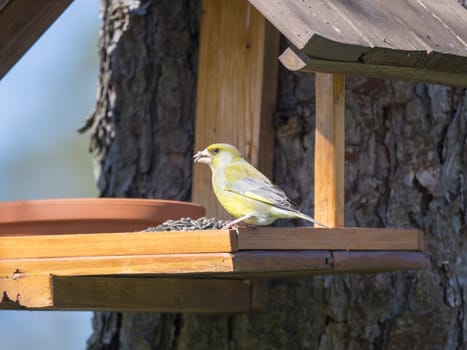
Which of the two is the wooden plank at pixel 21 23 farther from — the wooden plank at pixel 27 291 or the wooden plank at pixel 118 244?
the wooden plank at pixel 27 291

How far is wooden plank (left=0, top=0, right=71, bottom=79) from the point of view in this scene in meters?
4.40

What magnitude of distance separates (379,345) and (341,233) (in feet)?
3.70

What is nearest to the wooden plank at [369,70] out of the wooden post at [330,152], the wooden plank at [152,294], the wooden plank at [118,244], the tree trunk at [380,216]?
the wooden post at [330,152]

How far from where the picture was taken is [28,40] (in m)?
4.53

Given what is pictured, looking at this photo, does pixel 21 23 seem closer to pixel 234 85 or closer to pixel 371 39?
pixel 234 85

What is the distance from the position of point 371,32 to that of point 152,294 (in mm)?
1403

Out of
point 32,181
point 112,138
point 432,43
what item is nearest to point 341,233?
point 432,43

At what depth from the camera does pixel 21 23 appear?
175 inches

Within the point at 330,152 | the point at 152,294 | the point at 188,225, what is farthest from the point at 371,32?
the point at 152,294

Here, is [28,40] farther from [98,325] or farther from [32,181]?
[32,181]

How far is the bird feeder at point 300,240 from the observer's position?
3682 millimetres

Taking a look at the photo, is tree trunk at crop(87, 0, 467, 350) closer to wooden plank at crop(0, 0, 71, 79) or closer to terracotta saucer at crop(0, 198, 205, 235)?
terracotta saucer at crop(0, 198, 205, 235)

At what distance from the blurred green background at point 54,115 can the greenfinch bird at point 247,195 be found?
7.10m

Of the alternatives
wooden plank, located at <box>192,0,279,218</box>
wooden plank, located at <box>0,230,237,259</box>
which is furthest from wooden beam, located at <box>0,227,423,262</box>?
wooden plank, located at <box>192,0,279,218</box>
